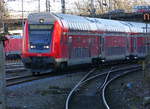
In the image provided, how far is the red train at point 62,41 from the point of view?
2447cm

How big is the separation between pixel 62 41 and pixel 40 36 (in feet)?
3.83

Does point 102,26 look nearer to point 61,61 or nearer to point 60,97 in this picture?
point 61,61

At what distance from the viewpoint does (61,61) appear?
24.7 meters

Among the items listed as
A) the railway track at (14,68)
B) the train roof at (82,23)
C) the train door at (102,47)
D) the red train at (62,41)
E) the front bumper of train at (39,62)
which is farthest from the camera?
the train door at (102,47)

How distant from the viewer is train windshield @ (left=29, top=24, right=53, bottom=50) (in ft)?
80.4

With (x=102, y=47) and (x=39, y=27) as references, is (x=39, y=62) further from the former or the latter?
(x=102, y=47)

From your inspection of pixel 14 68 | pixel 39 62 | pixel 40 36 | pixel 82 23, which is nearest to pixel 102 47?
pixel 82 23

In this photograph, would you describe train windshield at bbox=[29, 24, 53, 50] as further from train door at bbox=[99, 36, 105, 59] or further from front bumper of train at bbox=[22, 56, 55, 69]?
train door at bbox=[99, 36, 105, 59]

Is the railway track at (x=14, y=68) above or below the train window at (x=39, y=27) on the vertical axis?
below

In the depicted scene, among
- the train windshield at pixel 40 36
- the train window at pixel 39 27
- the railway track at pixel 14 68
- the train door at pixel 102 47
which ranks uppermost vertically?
the train window at pixel 39 27

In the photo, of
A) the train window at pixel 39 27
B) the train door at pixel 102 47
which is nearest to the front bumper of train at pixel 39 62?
Result: the train window at pixel 39 27

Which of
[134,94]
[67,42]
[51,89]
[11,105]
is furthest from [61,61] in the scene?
[11,105]

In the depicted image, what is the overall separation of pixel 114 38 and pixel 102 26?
2.39m

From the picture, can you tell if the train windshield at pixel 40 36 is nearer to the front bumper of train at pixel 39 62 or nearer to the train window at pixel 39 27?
the train window at pixel 39 27
